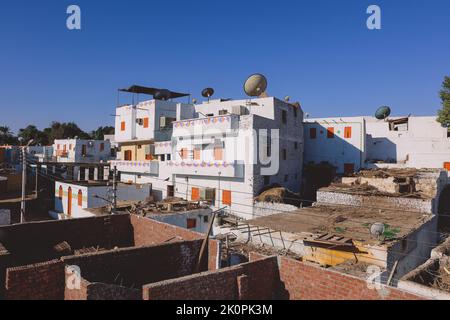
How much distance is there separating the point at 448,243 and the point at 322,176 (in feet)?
67.0

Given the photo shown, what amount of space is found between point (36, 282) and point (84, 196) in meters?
19.6

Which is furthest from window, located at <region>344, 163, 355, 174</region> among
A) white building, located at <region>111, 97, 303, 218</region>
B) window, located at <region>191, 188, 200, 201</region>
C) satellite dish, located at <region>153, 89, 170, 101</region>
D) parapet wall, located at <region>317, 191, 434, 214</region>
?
satellite dish, located at <region>153, 89, 170, 101</region>

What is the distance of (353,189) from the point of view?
963 inches

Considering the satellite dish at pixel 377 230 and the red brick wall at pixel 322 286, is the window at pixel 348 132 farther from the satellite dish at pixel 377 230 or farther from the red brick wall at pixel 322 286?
the red brick wall at pixel 322 286

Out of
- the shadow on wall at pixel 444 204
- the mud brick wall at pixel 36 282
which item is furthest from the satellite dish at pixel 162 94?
the mud brick wall at pixel 36 282

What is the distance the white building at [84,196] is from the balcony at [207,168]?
4216 mm

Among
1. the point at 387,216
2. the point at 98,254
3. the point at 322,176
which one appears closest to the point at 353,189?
the point at 387,216

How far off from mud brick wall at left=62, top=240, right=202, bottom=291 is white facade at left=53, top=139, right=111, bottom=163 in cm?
4175

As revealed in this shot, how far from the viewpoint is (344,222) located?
17797mm

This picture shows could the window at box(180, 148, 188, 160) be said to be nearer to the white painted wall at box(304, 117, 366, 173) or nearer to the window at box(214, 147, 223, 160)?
the window at box(214, 147, 223, 160)

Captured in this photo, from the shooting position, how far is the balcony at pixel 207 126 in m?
27.9

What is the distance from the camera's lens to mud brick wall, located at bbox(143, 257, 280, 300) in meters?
7.95
